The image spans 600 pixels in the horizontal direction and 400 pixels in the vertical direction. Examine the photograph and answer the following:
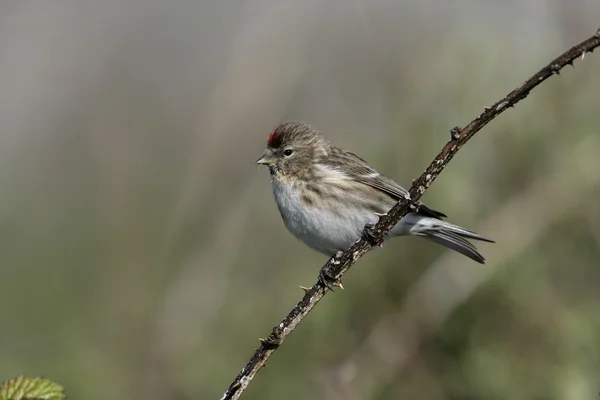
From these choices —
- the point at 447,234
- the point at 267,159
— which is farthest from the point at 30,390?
the point at 267,159

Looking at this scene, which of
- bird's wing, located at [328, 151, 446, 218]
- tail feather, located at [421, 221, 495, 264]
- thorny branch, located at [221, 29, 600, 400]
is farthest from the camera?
bird's wing, located at [328, 151, 446, 218]

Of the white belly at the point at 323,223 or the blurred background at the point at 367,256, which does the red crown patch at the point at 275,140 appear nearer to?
the white belly at the point at 323,223

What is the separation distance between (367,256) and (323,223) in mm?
1208

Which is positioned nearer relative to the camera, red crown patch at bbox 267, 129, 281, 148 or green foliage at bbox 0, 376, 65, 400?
green foliage at bbox 0, 376, 65, 400

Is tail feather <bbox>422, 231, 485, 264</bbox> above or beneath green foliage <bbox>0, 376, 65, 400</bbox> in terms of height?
above

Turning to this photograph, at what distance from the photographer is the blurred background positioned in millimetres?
6109

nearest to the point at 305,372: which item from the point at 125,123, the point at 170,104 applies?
the point at 125,123

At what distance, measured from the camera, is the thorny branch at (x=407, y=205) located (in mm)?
2523

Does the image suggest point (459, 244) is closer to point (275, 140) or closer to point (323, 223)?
point (323, 223)

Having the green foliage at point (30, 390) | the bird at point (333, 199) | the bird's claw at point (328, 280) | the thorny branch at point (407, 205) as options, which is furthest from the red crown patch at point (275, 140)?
the green foliage at point (30, 390)

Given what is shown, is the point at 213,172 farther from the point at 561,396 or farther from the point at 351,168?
the point at 561,396

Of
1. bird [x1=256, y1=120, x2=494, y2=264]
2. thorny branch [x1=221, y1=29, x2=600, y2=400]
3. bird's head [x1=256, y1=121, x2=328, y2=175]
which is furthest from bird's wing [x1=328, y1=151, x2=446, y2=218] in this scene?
thorny branch [x1=221, y1=29, x2=600, y2=400]

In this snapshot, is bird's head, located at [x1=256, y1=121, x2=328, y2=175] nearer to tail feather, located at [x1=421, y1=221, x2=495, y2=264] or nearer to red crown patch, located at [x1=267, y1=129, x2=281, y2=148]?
red crown patch, located at [x1=267, y1=129, x2=281, y2=148]

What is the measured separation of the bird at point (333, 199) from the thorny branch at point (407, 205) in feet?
6.37
